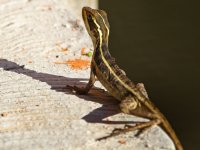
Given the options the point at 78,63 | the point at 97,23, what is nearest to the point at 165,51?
the point at 78,63

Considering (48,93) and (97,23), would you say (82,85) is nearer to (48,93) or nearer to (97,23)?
(48,93)

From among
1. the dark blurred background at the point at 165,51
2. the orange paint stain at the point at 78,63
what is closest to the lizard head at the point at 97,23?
the orange paint stain at the point at 78,63

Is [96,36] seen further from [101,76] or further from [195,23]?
[195,23]

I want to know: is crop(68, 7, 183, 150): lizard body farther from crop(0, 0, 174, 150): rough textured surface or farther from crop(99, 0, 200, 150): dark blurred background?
crop(99, 0, 200, 150): dark blurred background

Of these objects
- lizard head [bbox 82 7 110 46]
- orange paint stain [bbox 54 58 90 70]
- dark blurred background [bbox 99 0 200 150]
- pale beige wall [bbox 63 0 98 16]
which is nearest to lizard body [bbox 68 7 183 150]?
lizard head [bbox 82 7 110 46]

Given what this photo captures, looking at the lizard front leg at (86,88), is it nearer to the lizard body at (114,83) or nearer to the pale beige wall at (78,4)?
the lizard body at (114,83)

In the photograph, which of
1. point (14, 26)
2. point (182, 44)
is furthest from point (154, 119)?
point (182, 44)
